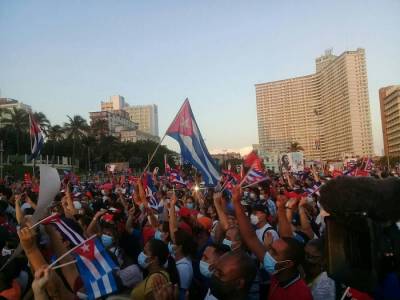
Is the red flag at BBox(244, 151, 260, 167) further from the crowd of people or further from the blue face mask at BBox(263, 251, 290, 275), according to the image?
the blue face mask at BBox(263, 251, 290, 275)

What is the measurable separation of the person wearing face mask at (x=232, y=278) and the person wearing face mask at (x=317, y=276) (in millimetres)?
710

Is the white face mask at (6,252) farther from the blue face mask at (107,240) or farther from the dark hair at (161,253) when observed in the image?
the dark hair at (161,253)

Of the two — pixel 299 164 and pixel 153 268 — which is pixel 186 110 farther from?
pixel 299 164

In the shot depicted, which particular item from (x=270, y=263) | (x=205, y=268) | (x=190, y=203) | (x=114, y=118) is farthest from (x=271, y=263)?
(x=114, y=118)

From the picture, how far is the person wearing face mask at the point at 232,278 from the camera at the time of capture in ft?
9.41

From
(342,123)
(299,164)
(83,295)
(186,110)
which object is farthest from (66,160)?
(342,123)

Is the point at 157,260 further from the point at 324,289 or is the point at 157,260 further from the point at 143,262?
the point at 324,289

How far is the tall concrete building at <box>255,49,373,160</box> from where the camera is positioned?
421ft

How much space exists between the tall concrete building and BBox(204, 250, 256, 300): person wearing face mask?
115991 millimetres

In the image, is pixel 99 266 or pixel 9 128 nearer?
pixel 99 266

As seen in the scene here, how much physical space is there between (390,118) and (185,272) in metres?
133

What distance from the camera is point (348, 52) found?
127 m

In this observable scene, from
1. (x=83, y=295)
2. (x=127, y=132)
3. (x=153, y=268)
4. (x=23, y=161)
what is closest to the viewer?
(x=83, y=295)

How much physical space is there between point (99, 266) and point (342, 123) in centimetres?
13855
